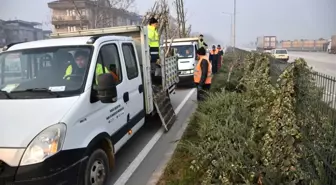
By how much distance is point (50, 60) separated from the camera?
13.3ft

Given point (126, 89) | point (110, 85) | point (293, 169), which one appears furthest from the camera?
point (126, 89)

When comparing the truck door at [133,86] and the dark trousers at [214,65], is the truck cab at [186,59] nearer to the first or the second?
the dark trousers at [214,65]

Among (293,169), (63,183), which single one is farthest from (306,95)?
(63,183)

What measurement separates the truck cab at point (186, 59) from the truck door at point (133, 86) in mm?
7867

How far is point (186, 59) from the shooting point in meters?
13.6

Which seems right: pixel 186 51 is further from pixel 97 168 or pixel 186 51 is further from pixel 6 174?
pixel 6 174

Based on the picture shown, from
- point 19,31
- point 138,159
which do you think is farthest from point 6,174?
point 19,31

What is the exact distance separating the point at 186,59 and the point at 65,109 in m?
10.7

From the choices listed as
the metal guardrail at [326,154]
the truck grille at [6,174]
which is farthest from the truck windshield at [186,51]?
the truck grille at [6,174]

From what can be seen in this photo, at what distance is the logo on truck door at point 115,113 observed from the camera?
408 cm

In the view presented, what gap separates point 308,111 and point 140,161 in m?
2.76

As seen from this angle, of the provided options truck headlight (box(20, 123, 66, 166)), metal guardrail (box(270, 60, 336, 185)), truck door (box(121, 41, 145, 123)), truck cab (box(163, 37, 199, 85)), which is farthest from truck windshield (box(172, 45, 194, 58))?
truck headlight (box(20, 123, 66, 166))

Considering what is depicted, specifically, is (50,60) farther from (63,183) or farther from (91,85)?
(63,183)

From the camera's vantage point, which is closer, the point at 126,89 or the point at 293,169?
the point at 293,169
